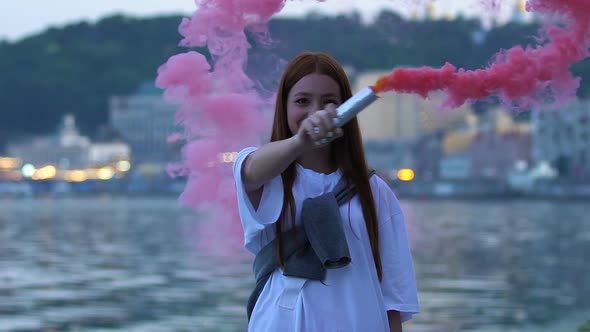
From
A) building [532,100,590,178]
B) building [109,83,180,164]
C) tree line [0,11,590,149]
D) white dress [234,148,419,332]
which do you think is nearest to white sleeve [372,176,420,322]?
white dress [234,148,419,332]

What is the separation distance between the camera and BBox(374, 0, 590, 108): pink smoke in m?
2.63

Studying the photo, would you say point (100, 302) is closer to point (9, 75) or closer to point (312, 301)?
point (312, 301)

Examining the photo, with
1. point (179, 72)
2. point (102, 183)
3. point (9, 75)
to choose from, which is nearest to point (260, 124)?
point (179, 72)

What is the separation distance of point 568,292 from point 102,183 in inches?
4334

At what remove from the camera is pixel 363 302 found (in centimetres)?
270

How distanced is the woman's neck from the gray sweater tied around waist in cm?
5

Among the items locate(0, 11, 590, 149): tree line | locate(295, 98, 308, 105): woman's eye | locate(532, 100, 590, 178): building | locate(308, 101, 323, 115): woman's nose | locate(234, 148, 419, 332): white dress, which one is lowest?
locate(234, 148, 419, 332): white dress

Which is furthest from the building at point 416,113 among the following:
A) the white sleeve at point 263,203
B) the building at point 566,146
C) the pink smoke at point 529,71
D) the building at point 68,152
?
the building at point 68,152

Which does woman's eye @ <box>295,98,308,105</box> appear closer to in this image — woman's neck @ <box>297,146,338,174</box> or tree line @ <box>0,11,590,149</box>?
woman's neck @ <box>297,146,338,174</box>

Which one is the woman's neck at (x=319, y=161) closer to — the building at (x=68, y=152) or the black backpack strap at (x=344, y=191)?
the black backpack strap at (x=344, y=191)

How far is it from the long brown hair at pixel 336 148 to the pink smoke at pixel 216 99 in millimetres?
646

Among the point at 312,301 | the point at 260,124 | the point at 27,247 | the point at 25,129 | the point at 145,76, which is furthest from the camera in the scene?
the point at 145,76

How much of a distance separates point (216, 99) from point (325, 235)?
0.96 m

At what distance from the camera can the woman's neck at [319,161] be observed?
2760mm
